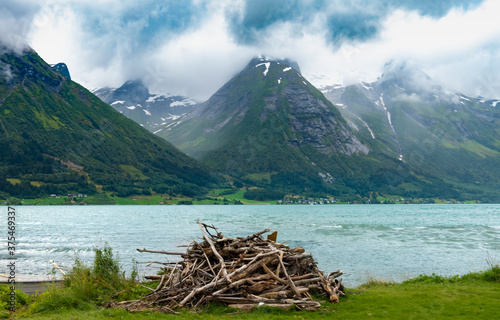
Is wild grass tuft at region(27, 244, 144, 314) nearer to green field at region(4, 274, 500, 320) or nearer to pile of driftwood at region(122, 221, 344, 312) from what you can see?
green field at region(4, 274, 500, 320)

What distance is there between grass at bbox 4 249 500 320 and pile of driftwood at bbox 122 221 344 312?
1.84 feet

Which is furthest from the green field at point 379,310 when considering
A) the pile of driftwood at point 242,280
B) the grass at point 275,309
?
the pile of driftwood at point 242,280

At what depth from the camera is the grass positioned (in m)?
15.2

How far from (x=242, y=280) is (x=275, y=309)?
1899 millimetres

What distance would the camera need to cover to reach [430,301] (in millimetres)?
17438

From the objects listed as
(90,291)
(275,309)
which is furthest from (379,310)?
(90,291)

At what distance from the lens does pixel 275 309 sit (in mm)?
15695

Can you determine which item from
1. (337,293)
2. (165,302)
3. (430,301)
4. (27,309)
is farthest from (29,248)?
(430,301)

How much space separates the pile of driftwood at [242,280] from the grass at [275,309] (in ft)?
1.84

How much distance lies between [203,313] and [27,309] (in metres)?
8.47

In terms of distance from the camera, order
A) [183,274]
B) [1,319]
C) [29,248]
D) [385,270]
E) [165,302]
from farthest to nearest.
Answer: [29,248] < [385,270] < [183,274] < [165,302] < [1,319]

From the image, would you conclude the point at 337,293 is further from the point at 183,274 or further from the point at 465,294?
the point at 183,274

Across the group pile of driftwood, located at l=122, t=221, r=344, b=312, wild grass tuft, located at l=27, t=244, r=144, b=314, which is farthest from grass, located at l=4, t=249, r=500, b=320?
pile of driftwood, located at l=122, t=221, r=344, b=312

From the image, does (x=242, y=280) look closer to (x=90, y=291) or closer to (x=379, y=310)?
(x=379, y=310)
